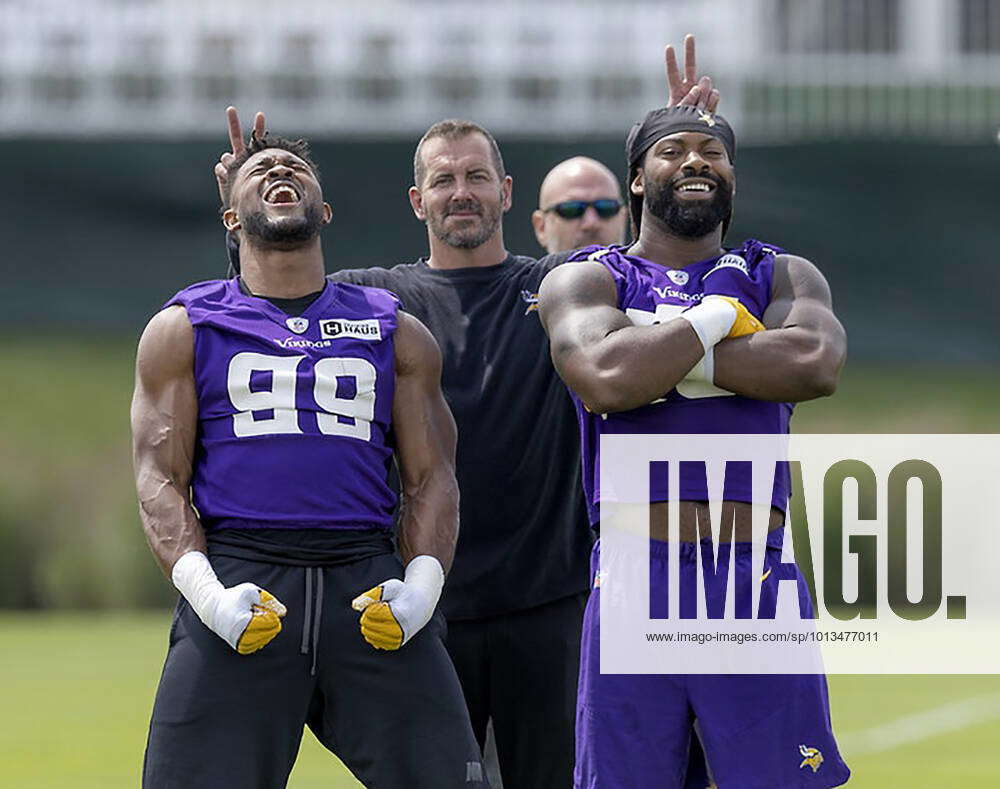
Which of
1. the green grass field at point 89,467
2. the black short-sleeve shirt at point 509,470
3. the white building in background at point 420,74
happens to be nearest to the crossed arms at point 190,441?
the black short-sleeve shirt at point 509,470

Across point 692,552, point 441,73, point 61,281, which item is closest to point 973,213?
point 441,73

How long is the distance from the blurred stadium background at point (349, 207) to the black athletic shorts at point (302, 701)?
374cm

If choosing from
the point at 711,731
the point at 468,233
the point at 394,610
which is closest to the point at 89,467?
the point at 468,233

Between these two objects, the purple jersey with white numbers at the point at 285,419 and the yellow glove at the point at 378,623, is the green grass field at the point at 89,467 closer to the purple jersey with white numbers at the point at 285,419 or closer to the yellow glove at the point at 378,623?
the purple jersey with white numbers at the point at 285,419

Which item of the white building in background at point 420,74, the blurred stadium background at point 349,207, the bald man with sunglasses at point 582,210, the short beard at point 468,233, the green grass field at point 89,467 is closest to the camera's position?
the short beard at point 468,233

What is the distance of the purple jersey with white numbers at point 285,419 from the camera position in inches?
193

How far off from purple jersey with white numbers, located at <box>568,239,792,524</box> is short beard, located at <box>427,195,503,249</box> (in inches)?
29.3

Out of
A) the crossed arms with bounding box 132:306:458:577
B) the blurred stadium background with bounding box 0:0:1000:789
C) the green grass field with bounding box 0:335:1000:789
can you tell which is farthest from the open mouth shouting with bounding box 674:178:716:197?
the green grass field with bounding box 0:335:1000:789

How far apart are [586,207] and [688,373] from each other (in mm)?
2566

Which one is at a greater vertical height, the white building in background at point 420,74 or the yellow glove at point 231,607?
the white building in background at point 420,74

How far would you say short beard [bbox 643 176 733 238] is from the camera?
5.06m

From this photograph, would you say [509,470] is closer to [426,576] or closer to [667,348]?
[426,576]

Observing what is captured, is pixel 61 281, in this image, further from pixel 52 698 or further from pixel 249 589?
pixel 249 589

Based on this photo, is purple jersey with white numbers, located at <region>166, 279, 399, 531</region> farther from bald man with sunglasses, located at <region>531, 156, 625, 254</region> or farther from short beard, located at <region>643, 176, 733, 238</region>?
bald man with sunglasses, located at <region>531, 156, 625, 254</region>
